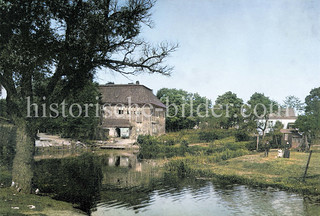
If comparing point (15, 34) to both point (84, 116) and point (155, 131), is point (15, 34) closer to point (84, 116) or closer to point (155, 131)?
point (84, 116)

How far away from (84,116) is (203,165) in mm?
18013

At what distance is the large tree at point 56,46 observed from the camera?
10148mm

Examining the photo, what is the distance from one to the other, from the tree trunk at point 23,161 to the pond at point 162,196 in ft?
4.87

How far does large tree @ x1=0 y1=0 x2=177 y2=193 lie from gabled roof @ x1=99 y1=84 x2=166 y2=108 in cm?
2984

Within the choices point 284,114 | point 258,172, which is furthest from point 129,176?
point 284,114

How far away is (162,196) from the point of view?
12695 mm

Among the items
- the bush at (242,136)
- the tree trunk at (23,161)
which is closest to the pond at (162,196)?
the tree trunk at (23,161)

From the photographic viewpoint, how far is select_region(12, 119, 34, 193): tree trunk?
11.0 metres

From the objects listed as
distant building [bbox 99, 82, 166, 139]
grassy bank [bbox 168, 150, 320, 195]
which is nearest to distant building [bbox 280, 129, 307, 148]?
grassy bank [bbox 168, 150, 320, 195]

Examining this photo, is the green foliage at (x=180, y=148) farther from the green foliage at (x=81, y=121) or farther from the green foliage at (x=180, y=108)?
the green foliage at (x=180, y=108)

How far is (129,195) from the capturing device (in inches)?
507

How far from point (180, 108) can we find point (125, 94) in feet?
43.3

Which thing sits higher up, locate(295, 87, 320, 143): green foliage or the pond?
locate(295, 87, 320, 143): green foliage

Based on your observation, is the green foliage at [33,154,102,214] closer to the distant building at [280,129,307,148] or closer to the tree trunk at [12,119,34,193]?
the tree trunk at [12,119,34,193]
